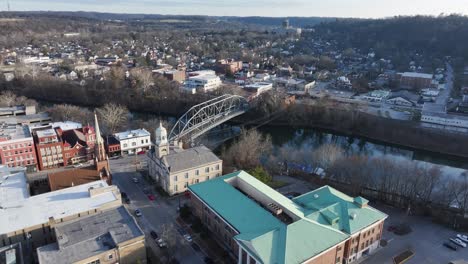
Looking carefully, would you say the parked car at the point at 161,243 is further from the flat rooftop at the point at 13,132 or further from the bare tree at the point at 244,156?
the flat rooftop at the point at 13,132

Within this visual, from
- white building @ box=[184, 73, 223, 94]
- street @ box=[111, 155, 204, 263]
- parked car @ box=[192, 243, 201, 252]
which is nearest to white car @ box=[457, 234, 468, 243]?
street @ box=[111, 155, 204, 263]

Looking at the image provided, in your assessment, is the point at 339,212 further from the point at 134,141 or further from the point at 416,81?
the point at 416,81

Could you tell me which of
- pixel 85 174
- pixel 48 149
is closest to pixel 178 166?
pixel 85 174

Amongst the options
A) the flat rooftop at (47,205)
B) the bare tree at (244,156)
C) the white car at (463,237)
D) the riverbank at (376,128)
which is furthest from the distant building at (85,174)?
the riverbank at (376,128)

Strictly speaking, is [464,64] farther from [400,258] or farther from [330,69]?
[400,258]

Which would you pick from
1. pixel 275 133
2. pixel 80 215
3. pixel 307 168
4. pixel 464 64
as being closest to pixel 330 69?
pixel 464 64

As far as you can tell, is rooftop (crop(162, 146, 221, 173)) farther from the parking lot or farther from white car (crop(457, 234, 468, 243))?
white car (crop(457, 234, 468, 243))
